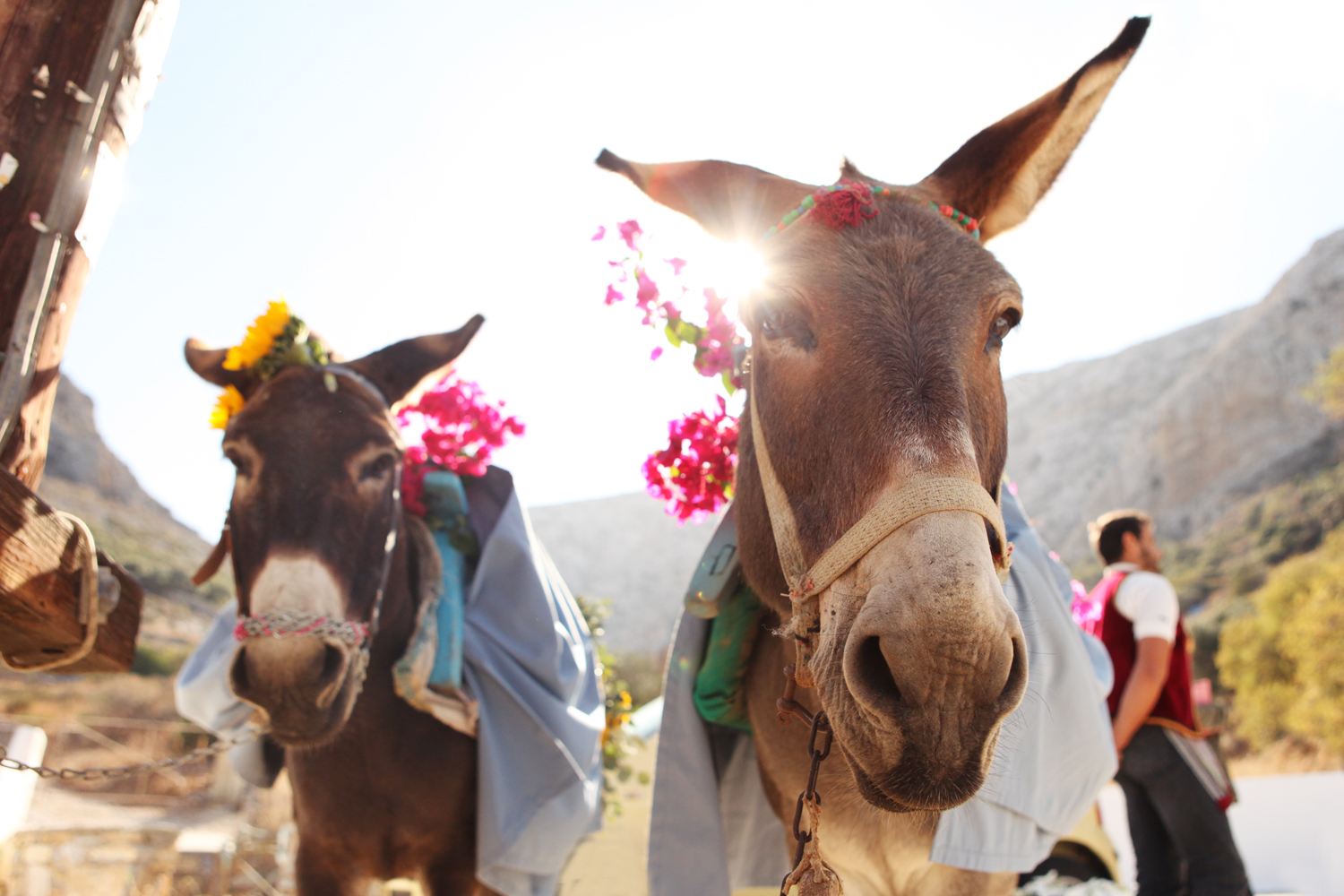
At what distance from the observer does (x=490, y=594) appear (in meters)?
3.32

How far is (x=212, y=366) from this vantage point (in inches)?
130

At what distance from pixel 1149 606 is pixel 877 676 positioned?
9.09 ft

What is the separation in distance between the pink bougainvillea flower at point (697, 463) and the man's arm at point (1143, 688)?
6.41 feet

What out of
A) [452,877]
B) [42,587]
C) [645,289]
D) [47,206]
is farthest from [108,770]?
[645,289]

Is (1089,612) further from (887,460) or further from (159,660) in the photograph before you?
(159,660)

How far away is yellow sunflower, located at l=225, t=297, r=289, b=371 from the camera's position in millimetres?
2980

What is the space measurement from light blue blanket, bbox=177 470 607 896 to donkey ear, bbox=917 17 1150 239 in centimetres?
221

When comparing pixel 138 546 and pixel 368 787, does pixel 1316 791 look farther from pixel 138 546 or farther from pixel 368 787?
pixel 138 546

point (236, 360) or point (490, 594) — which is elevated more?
point (236, 360)

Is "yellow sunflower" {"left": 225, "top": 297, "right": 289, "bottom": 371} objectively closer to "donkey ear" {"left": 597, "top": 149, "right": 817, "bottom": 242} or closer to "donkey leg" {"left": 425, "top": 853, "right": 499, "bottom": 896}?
"donkey ear" {"left": 597, "top": 149, "right": 817, "bottom": 242}

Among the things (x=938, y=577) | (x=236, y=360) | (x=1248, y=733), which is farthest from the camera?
(x=1248, y=733)

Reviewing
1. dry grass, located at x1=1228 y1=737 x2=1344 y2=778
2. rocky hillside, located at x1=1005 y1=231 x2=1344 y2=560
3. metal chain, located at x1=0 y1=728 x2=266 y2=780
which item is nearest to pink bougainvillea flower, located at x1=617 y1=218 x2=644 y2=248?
metal chain, located at x1=0 y1=728 x2=266 y2=780

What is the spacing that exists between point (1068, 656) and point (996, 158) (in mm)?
1399

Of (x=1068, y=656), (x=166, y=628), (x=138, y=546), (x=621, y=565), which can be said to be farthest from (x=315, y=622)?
(x=621, y=565)
